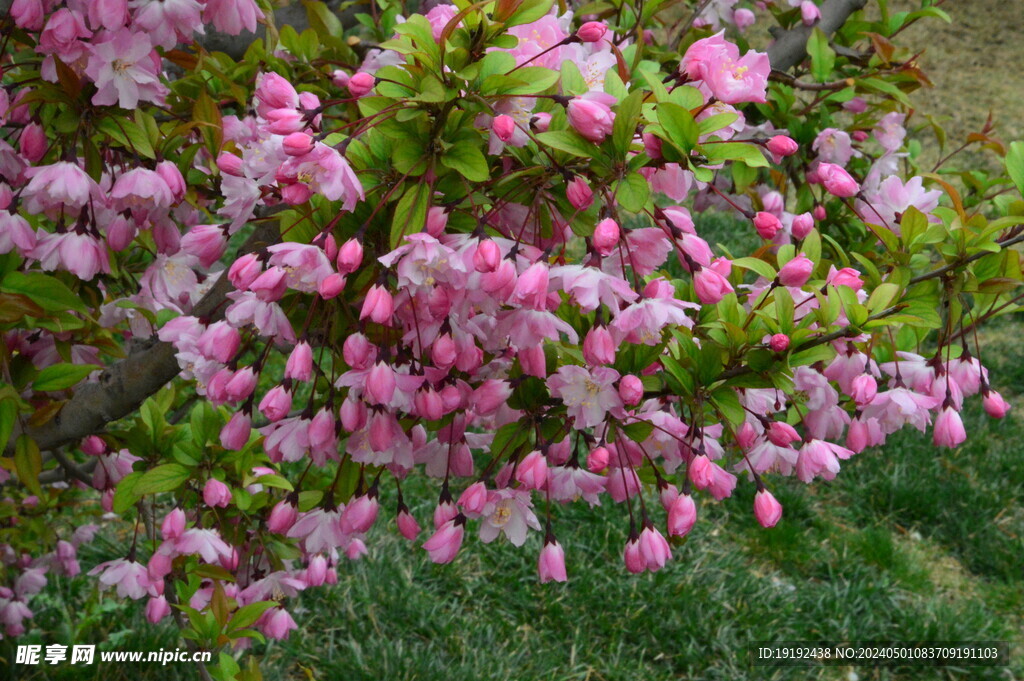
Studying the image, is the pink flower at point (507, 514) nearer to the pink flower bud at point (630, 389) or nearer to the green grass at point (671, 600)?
the pink flower bud at point (630, 389)

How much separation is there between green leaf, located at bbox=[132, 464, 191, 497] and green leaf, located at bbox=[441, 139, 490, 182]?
73 cm

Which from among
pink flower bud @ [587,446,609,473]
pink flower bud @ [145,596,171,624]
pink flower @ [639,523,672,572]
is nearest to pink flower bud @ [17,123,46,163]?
pink flower bud @ [587,446,609,473]

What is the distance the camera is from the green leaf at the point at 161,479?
1299mm

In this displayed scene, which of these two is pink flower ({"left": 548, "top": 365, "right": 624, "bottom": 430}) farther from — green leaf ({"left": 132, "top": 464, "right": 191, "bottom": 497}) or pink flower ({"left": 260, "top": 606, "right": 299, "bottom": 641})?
pink flower ({"left": 260, "top": 606, "right": 299, "bottom": 641})

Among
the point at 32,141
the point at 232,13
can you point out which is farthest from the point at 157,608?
the point at 232,13

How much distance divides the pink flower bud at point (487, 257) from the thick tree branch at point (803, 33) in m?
1.41

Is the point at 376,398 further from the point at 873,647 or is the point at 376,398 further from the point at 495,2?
the point at 873,647

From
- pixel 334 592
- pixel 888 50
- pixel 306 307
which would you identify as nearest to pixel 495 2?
pixel 306 307

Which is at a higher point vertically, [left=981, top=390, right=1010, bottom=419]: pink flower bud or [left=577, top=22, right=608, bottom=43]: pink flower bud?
[left=577, top=22, right=608, bottom=43]: pink flower bud

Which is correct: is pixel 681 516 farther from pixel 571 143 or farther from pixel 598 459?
pixel 571 143

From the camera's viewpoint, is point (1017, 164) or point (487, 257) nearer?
point (487, 257)

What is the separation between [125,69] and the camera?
1096mm

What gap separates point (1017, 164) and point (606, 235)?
2.01 feet

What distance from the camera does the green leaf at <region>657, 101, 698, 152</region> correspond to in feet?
2.74
